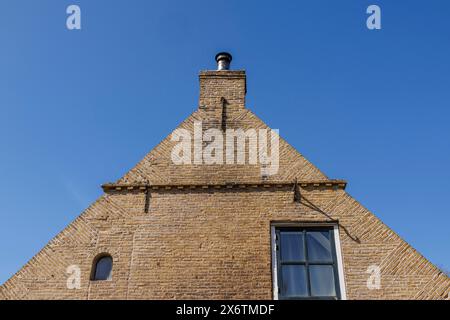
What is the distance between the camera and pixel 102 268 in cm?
849

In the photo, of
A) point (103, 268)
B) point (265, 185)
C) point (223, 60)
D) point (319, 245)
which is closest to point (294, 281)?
point (319, 245)

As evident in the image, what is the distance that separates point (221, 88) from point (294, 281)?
5237 millimetres

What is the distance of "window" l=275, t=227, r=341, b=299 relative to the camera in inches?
320

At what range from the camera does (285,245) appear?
341 inches

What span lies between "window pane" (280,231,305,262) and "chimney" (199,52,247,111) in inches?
138

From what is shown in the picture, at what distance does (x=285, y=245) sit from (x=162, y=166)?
322 cm

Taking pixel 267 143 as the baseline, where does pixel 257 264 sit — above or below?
below

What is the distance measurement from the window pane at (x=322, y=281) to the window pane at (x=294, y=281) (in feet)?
0.50

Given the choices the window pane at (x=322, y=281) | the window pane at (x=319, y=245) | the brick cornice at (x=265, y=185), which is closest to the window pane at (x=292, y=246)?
the window pane at (x=319, y=245)

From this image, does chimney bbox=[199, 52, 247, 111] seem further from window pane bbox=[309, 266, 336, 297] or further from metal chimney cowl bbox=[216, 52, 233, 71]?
window pane bbox=[309, 266, 336, 297]
